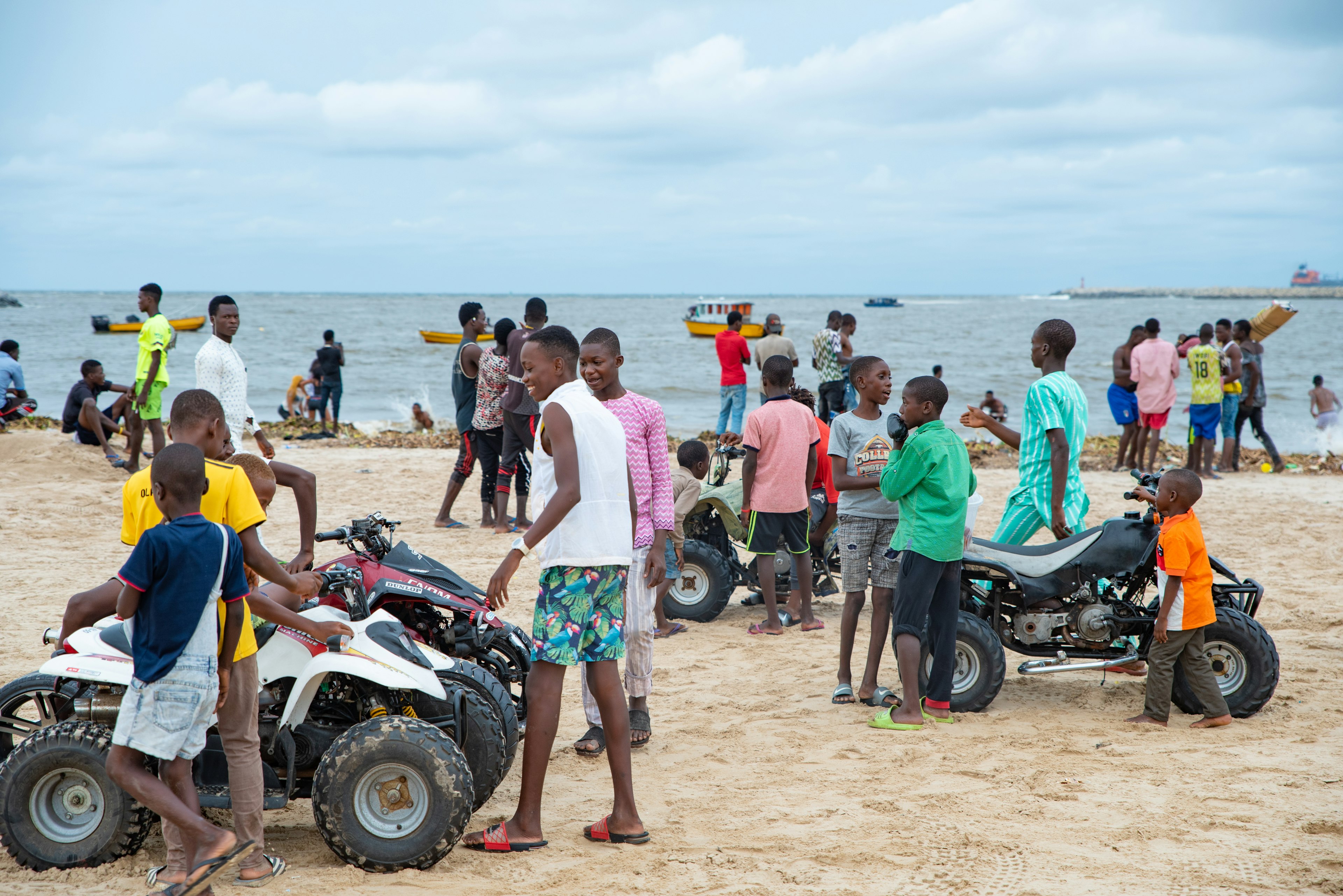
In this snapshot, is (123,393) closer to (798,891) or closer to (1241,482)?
(798,891)

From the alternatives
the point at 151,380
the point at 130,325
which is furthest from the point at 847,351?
the point at 130,325

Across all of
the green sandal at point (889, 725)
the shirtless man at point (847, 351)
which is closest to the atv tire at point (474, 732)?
the green sandal at point (889, 725)

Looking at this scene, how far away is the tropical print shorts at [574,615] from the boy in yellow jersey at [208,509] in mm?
859

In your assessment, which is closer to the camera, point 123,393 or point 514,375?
point 514,375

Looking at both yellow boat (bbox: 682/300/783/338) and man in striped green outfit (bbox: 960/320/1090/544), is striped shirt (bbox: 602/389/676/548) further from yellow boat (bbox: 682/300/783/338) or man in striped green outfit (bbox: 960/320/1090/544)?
yellow boat (bbox: 682/300/783/338)

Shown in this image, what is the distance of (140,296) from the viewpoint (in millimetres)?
9898

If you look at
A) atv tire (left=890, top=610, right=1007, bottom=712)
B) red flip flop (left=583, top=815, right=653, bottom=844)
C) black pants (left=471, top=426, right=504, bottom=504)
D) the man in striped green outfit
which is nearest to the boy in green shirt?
atv tire (left=890, top=610, right=1007, bottom=712)

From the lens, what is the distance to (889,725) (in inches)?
203

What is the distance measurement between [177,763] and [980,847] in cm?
284

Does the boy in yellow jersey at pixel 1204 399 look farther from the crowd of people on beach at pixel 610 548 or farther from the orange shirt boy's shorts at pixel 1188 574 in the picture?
the orange shirt boy's shorts at pixel 1188 574

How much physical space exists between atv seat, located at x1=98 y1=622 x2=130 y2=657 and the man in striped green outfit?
159 inches

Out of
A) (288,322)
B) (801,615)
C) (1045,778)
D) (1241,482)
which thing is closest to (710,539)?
(801,615)

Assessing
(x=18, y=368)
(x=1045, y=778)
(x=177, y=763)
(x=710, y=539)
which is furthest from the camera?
(x=18, y=368)

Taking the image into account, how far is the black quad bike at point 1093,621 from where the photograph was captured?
Result: 208 inches
